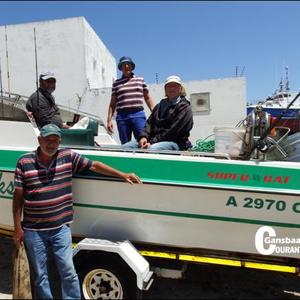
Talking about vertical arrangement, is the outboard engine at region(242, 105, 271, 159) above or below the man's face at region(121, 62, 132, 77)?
below

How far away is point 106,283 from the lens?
361 centimetres

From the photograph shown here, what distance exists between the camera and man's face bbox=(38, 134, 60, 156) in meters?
3.16

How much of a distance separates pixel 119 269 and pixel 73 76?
9.61 m

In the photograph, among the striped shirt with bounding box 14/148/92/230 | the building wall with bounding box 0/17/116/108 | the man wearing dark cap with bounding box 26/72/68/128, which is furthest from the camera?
the building wall with bounding box 0/17/116/108

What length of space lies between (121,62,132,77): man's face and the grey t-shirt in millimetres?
919

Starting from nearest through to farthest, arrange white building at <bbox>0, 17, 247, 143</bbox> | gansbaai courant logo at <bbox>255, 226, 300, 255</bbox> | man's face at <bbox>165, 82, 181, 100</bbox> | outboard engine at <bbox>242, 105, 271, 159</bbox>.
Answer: gansbaai courant logo at <bbox>255, 226, 300, 255</bbox>
outboard engine at <bbox>242, 105, 271, 159</bbox>
man's face at <bbox>165, 82, 181, 100</bbox>
white building at <bbox>0, 17, 247, 143</bbox>

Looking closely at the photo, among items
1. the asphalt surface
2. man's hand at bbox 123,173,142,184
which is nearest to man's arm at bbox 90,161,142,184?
man's hand at bbox 123,173,142,184

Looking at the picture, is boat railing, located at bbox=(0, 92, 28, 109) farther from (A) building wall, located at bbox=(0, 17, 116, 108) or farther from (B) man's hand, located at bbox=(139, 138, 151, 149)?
(A) building wall, located at bbox=(0, 17, 116, 108)

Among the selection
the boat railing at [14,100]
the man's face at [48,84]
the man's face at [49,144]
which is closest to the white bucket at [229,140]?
the man's face at [49,144]

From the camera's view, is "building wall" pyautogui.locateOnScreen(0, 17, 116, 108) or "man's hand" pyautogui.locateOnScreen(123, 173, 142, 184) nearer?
"man's hand" pyautogui.locateOnScreen(123, 173, 142, 184)

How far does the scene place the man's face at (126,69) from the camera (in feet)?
15.5

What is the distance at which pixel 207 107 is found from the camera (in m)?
12.1

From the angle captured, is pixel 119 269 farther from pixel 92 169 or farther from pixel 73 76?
pixel 73 76

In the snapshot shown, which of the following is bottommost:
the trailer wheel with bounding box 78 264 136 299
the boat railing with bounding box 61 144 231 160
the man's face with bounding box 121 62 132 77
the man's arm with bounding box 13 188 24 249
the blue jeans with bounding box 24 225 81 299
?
the trailer wheel with bounding box 78 264 136 299
